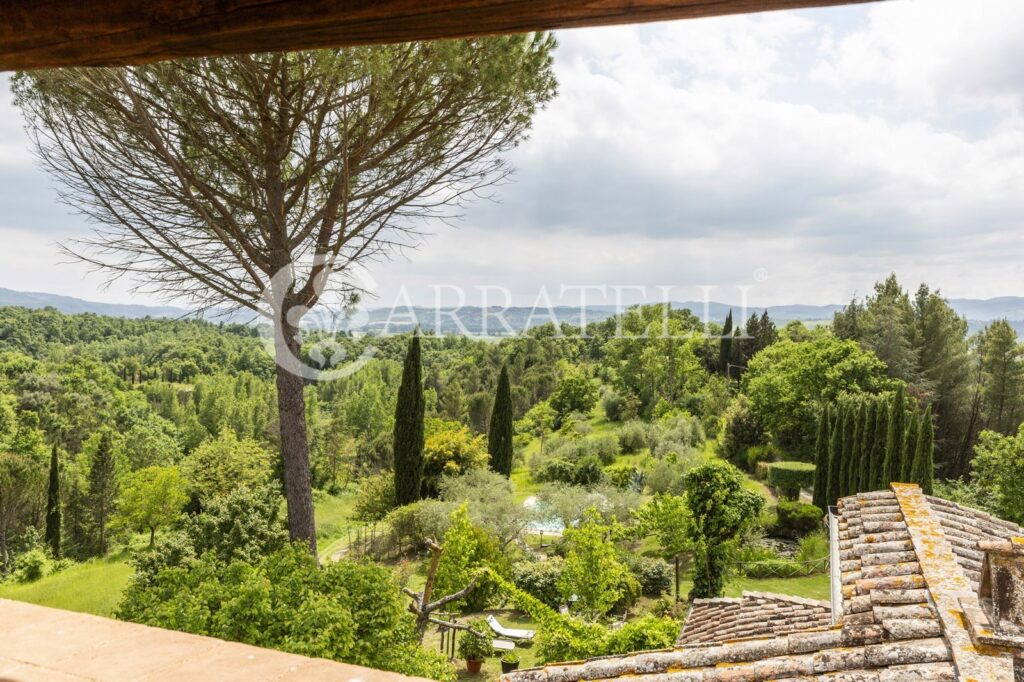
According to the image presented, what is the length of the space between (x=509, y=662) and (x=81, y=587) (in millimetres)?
10964

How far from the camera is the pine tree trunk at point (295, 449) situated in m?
6.32

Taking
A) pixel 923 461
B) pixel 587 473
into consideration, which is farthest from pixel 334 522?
pixel 923 461

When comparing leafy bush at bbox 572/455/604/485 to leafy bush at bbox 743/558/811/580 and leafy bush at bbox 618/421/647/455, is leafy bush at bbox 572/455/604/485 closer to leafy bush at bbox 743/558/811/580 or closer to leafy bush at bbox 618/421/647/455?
leafy bush at bbox 618/421/647/455

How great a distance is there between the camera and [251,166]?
6445 millimetres

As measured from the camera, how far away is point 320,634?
3684 millimetres

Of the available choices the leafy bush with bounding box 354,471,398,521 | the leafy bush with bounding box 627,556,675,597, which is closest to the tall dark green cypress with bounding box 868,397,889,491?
the leafy bush with bounding box 627,556,675,597

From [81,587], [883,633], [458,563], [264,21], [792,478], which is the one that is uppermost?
[264,21]

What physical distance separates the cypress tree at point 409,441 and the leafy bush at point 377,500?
487 millimetres

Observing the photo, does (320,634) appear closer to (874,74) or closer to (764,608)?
(764,608)

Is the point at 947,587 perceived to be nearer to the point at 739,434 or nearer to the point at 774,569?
the point at 774,569

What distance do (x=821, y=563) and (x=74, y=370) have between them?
2596 cm

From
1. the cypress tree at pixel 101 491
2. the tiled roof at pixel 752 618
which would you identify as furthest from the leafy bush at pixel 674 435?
the cypress tree at pixel 101 491

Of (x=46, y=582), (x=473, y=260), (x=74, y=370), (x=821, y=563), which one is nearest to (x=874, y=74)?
(x=821, y=563)

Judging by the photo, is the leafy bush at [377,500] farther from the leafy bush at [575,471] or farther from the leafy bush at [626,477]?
the leafy bush at [626,477]
